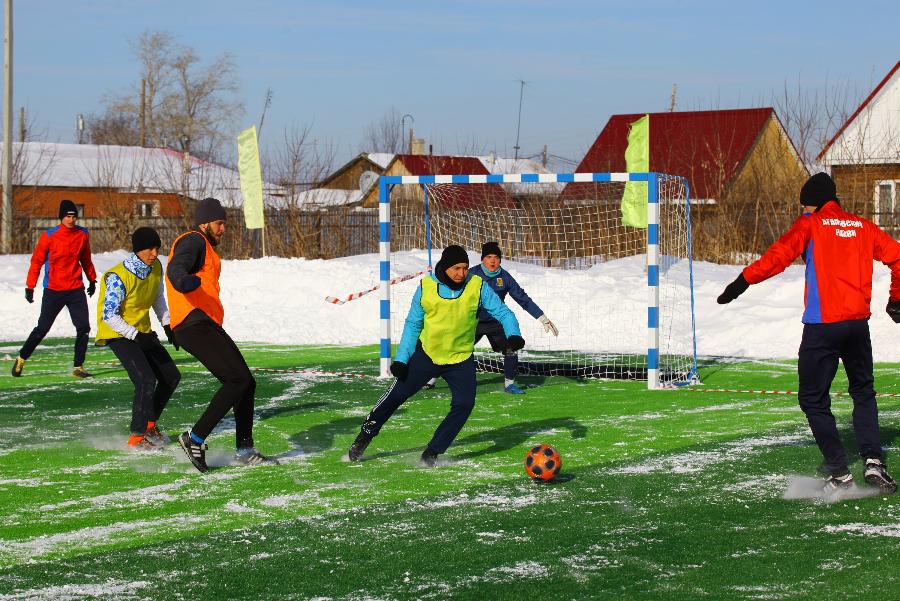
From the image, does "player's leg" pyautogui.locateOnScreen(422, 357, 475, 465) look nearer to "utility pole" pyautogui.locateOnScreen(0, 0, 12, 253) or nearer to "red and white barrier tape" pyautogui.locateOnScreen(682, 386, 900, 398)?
"red and white barrier tape" pyautogui.locateOnScreen(682, 386, 900, 398)

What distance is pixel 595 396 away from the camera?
13.4 metres

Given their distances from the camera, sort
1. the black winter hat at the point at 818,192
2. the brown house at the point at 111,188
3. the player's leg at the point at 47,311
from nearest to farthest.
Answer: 1. the black winter hat at the point at 818,192
2. the player's leg at the point at 47,311
3. the brown house at the point at 111,188

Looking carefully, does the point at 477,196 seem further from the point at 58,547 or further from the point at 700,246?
the point at 58,547

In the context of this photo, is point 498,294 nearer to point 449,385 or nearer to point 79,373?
point 449,385

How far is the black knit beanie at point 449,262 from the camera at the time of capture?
28.6 feet

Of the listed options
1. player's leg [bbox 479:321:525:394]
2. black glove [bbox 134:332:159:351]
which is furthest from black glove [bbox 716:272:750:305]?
player's leg [bbox 479:321:525:394]

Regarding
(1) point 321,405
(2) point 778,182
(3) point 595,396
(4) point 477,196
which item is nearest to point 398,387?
(1) point 321,405

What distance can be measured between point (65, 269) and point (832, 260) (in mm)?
10205

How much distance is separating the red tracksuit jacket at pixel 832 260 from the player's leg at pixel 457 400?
2303 mm

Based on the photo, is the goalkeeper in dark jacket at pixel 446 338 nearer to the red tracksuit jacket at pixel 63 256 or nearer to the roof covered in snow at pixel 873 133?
the red tracksuit jacket at pixel 63 256

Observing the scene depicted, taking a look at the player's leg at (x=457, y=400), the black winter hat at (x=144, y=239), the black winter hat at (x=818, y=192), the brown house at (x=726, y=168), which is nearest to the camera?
the black winter hat at (x=818, y=192)

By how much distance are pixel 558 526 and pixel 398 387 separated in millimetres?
2291

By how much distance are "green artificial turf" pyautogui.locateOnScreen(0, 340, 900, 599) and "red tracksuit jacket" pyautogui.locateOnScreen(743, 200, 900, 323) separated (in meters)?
1.23

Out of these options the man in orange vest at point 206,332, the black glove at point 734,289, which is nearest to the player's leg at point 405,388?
the man in orange vest at point 206,332
